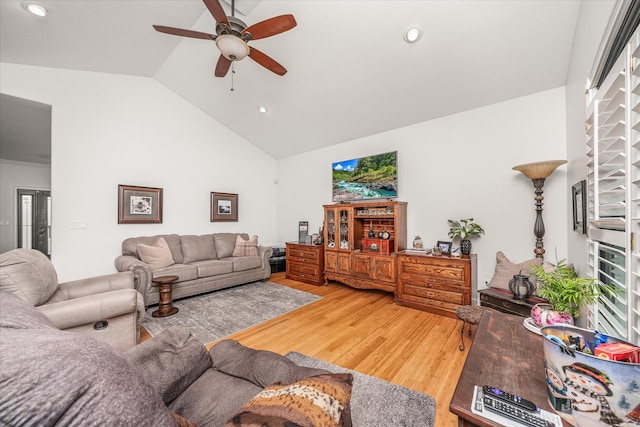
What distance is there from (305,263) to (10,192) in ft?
22.4

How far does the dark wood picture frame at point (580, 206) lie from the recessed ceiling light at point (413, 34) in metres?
1.95

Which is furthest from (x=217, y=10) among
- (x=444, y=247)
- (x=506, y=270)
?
(x=506, y=270)

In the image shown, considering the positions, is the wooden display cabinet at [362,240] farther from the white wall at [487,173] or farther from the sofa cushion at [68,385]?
the sofa cushion at [68,385]

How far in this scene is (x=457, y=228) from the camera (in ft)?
11.1

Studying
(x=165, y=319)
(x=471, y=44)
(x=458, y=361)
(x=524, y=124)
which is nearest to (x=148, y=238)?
(x=165, y=319)

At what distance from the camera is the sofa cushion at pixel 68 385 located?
0.40m

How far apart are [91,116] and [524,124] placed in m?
5.90

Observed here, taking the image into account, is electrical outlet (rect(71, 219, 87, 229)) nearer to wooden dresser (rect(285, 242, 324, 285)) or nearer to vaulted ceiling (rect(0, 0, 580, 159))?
vaulted ceiling (rect(0, 0, 580, 159))

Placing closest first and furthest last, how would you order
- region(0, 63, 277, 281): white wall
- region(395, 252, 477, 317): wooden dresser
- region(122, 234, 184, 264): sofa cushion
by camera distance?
region(395, 252, 477, 317): wooden dresser < region(0, 63, 277, 281): white wall < region(122, 234, 184, 264): sofa cushion

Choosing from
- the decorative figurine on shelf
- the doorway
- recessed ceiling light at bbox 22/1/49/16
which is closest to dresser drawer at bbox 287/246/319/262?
the decorative figurine on shelf

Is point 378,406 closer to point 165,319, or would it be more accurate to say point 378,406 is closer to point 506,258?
point 506,258

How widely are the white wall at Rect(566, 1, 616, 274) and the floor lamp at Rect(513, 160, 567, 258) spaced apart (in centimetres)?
20

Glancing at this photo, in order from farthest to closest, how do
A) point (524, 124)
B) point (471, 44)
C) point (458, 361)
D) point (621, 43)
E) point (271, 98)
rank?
point (271, 98)
point (524, 124)
point (471, 44)
point (458, 361)
point (621, 43)

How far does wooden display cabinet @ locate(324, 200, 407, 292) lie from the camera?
373 centimetres
